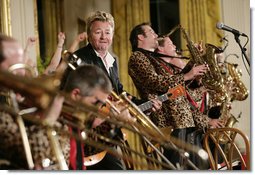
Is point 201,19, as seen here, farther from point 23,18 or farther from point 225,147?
point 23,18

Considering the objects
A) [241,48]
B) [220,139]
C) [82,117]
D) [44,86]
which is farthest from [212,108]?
[44,86]

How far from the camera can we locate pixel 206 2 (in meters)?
2.24

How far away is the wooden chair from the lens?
2152 millimetres

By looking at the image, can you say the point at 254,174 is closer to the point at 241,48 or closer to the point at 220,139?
the point at 220,139

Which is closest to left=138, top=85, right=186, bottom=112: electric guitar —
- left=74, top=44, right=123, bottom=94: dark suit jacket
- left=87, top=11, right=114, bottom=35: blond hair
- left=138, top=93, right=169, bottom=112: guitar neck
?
left=138, top=93, right=169, bottom=112: guitar neck

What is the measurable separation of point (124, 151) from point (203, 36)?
1.88ft

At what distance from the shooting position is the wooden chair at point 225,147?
215cm

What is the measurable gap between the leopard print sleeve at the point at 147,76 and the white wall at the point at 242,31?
213mm

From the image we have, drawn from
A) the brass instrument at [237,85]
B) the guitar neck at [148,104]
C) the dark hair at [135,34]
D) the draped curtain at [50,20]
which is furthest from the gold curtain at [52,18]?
the brass instrument at [237,85]

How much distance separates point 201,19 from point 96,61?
1.46 ft

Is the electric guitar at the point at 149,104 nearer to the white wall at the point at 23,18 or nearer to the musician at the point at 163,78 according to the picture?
the musician at the point at 163,78

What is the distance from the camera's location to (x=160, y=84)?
7.23ft

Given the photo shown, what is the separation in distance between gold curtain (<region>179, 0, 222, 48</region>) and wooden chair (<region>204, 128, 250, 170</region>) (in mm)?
326

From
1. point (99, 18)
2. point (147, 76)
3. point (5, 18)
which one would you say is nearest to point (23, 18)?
point (5, 18)
